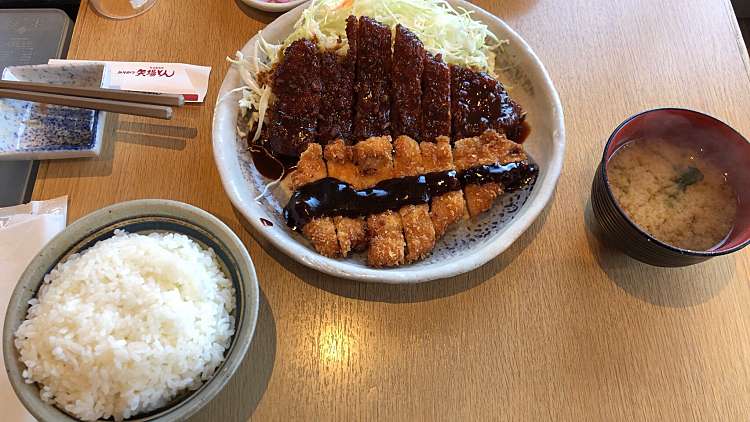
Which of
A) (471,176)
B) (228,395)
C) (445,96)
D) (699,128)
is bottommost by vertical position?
(228,395)

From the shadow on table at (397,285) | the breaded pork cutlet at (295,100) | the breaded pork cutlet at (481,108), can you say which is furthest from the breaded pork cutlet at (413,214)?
the breaded pork cutlet at (295,100)

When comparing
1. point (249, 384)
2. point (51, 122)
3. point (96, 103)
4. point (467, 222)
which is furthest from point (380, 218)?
point (51, 122)

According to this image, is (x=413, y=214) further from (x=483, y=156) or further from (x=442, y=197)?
(x=483, y=156)

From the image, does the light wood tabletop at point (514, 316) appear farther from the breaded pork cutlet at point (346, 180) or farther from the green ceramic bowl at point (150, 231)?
the green ceramic bowl at point (150, 231)

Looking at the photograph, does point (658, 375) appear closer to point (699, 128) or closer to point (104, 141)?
point (699, 128)

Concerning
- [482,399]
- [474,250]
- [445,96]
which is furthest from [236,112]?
[482,399]

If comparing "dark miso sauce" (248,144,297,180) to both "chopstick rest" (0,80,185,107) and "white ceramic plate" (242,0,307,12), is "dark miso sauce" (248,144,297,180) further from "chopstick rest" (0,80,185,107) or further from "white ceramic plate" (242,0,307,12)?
"white ceramic plate" (242,0,307,12)
